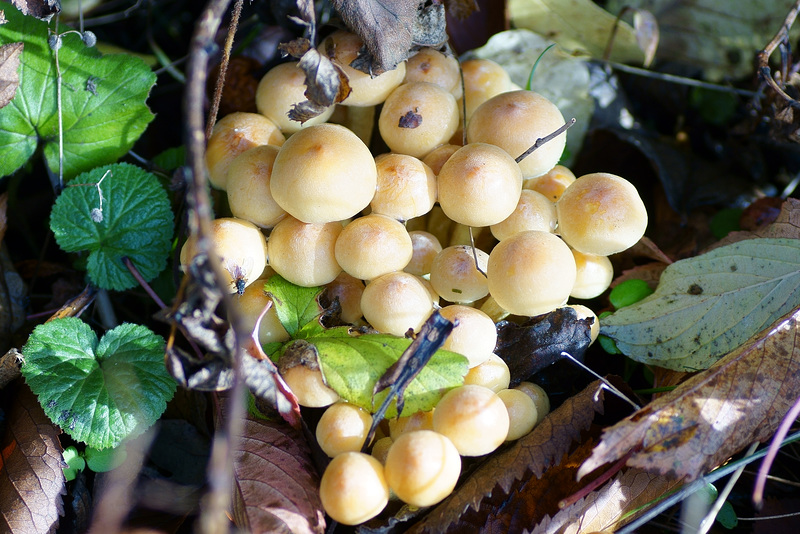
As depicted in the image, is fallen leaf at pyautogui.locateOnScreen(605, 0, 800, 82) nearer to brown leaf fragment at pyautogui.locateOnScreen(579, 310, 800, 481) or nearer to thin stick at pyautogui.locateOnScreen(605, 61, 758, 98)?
thin stick at pyautogui.locateOnScreen(605, 61, 758, 98)

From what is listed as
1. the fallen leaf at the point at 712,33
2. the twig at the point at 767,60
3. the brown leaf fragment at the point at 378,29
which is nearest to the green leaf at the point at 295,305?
the brown leaf fragment at the point at 378,29

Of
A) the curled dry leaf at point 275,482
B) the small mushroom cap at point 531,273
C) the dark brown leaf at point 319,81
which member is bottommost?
the curled dry leaf at point 275,482

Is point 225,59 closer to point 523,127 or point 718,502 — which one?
point 523,127

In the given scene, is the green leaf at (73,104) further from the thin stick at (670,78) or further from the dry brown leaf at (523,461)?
the thin stick at (670,78)

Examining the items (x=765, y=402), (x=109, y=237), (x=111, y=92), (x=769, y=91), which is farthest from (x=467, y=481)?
(x=769, y=91)

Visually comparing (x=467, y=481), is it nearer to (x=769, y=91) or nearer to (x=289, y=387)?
(x=289, y=387)
